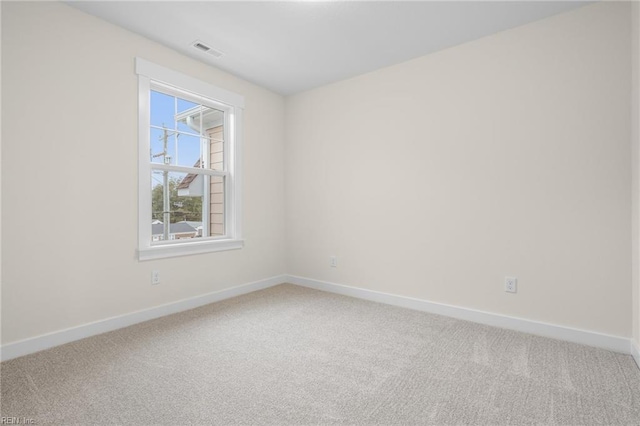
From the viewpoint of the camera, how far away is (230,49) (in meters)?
2.91

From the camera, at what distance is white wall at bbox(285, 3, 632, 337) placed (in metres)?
2.23

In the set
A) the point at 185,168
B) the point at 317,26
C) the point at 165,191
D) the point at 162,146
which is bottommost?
the point at 165,191

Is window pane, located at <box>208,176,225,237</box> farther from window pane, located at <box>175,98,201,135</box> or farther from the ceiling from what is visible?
the ceiling

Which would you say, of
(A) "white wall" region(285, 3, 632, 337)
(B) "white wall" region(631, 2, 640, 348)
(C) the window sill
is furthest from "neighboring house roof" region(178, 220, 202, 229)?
(B) "white wall" region(631, 2, 640, 348)

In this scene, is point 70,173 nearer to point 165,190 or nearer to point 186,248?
point 165,190

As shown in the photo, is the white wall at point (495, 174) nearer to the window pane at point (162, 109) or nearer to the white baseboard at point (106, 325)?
the white baseboard at point (106, 325)

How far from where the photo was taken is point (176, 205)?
3.13 metres

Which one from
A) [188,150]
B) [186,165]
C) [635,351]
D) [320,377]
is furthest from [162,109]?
[635,351]

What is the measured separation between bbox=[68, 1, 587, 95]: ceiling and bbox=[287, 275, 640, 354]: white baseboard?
2399 millimetres

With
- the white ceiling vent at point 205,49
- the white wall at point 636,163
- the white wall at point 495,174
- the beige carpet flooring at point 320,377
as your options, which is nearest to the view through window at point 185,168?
the white ceiling vent at point 205,49

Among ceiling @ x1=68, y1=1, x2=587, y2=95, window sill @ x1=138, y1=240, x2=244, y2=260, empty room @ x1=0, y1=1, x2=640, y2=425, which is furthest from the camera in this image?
window sill @ x1=138, y1=240, x2=244, y2=260

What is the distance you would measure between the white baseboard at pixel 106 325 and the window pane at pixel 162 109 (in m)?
1.71

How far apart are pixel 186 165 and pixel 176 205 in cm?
42

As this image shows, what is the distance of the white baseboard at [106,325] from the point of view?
6.79 ft
